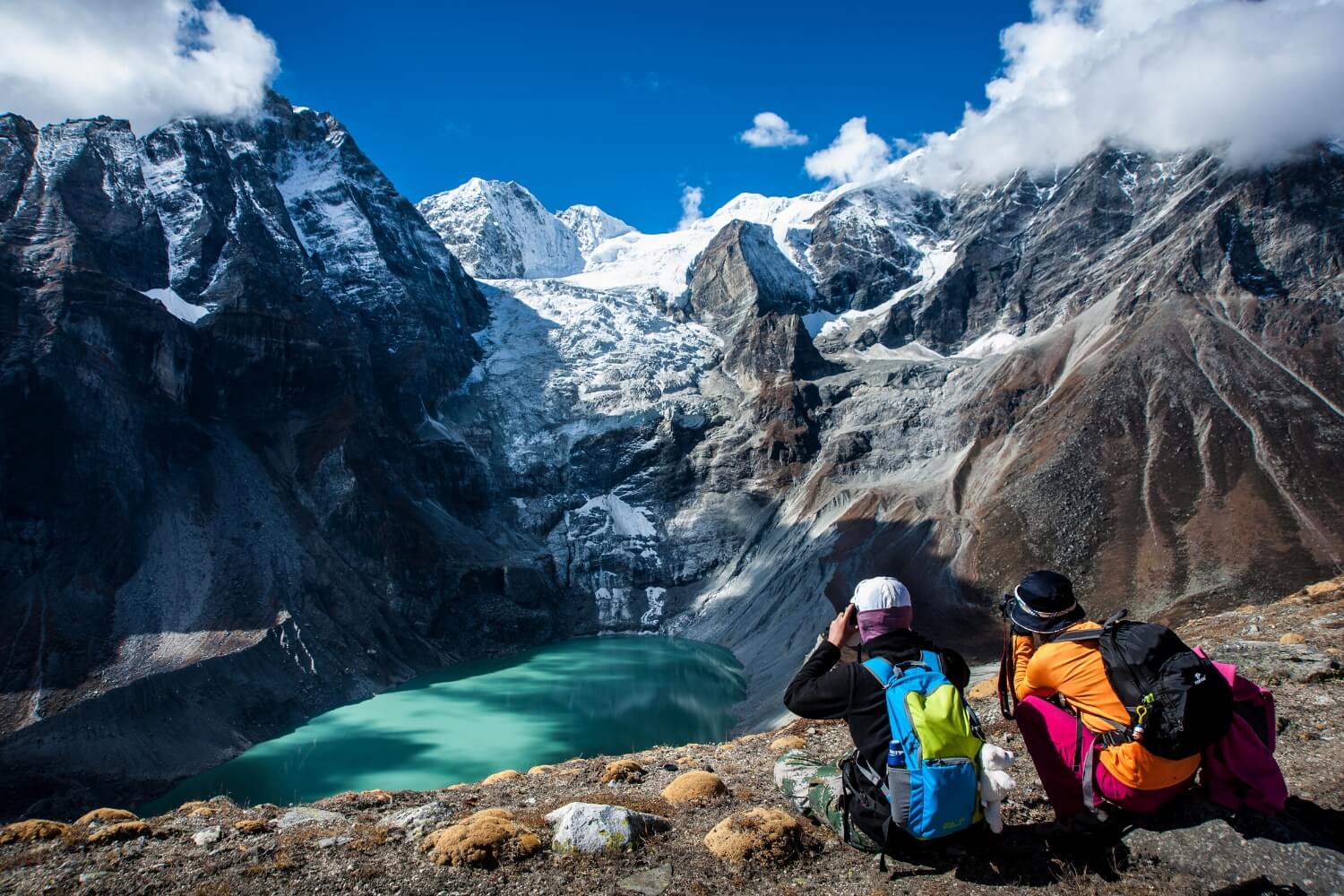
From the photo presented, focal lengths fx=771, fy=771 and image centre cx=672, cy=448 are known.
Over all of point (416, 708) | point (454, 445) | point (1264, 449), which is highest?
point (454, 445)

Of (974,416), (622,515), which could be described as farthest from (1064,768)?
(622,515)

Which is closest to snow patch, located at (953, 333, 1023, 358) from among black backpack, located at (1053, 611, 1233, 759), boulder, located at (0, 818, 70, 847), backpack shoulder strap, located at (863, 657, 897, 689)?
black backpack, located at (1053, 611, 1233, 759)

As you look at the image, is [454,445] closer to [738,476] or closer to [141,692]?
[738,476]

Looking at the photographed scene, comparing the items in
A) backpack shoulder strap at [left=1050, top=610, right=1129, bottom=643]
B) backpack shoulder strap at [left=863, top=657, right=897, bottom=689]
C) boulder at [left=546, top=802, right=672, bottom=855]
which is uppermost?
backpack shoulder strap at [left=1050, top=610, right=1129, bottom=643]

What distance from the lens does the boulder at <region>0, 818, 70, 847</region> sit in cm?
1002

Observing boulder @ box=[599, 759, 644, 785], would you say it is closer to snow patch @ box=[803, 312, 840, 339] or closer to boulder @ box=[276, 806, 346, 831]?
boulder @ box=[276, 806, 346, 831]

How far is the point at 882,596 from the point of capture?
20.6 ft

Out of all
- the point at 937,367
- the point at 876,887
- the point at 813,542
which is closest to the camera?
the point at 876,887

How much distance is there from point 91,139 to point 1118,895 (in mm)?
136797

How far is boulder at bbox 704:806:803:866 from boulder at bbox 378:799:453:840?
3782 mm

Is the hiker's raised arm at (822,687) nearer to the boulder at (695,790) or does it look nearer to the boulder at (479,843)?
the boulder at (479,843)

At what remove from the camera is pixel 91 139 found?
105125 mm

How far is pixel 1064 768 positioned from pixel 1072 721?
40 centimetres

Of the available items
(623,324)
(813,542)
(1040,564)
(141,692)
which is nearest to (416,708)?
(141,692)
